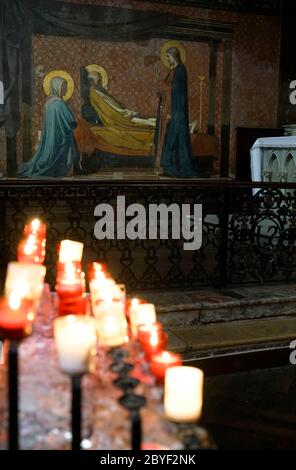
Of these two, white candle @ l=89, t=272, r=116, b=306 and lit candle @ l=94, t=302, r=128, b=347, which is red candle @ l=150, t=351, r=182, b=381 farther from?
white candle @ l=89, t=272, r=116, b=306

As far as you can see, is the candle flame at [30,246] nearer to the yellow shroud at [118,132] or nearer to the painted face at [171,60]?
the yellow shroud at [118,132]

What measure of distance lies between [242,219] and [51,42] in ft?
20.4

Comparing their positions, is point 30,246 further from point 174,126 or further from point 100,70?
point 174,126

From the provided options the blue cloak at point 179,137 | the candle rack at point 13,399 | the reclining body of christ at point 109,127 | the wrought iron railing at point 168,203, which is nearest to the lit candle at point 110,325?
the candle rack at point 13,399

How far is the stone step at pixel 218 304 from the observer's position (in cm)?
451

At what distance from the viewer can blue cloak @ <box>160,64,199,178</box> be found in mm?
10523

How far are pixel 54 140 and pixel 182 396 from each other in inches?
339

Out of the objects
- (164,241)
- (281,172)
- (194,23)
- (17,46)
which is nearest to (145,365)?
(164,241)

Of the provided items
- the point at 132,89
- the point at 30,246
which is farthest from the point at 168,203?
the point at 132,89

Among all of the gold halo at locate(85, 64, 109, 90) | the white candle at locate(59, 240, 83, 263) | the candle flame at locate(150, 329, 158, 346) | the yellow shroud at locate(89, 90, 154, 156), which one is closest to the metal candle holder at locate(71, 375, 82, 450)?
the candle flame at locate(150, 329, 158, 346)

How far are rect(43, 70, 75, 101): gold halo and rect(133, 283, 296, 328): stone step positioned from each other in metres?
6.00

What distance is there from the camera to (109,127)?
10219mm

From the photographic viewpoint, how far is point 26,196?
14.7 ft

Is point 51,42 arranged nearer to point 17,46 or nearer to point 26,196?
point 17,46
